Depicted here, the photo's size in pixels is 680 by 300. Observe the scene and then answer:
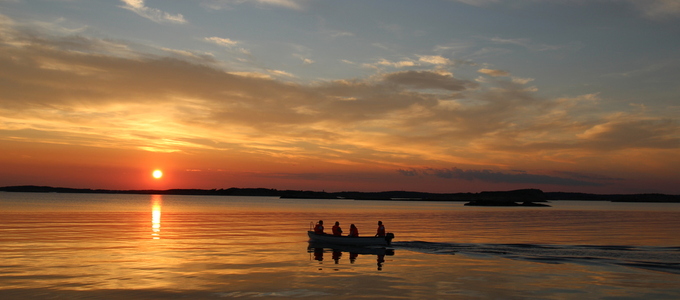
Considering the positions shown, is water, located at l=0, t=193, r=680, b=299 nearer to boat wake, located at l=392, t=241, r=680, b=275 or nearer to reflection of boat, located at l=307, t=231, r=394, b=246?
boat wake, located at l=392, t=241, r=680, b=275

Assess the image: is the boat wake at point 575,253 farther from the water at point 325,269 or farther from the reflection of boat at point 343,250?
the reflection of boat at point 343,250

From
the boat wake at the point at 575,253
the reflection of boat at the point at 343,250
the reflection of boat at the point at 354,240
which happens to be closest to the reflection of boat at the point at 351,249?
the reflection of boat at the point at 343,250

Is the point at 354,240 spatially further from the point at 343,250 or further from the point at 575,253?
the point at 575,253

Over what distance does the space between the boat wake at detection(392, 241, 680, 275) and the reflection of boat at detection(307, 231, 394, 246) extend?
1.74 meters

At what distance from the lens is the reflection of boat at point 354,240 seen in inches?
1781

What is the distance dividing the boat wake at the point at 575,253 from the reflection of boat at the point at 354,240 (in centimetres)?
174

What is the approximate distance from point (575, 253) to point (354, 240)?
61.1 feet

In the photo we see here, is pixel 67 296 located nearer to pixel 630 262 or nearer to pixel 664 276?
pixel 664 276

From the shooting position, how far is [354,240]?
46.8 m

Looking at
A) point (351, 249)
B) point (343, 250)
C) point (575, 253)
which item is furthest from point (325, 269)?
point (575, 253)

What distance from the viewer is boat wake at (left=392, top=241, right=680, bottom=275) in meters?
35.8

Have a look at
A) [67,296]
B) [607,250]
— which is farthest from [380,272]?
[607,250]

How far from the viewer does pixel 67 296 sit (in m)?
22.9

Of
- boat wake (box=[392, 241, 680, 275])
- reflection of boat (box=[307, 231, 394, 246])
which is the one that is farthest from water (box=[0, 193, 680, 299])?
reflection of boat (box=[307, 231, 394, 246])
